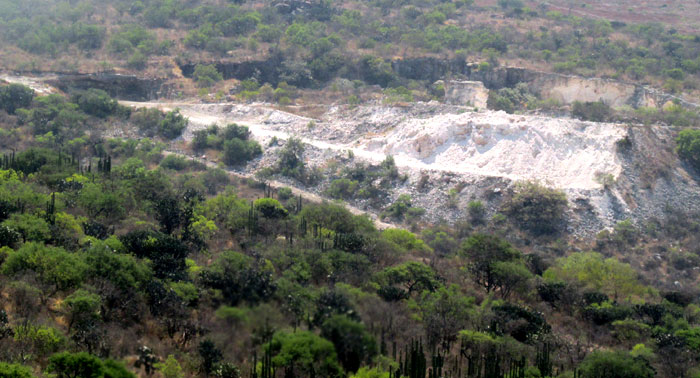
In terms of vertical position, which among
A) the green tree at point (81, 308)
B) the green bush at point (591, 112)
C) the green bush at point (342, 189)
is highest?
the green tree at point (81, 308)

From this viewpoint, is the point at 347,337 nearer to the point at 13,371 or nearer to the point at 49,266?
the point at 13,371

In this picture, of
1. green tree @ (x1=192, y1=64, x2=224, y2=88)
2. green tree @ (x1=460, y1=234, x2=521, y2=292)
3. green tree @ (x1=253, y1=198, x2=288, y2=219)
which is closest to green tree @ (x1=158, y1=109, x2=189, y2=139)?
green tree @ (x1=192, y1=64, x2=224, y2=88)

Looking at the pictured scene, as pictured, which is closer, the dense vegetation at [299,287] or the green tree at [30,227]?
→ the dense vegetation at [299,287]

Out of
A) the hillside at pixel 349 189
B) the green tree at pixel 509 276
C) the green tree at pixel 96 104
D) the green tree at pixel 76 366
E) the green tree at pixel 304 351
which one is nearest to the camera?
the green tree at pixel 76 366

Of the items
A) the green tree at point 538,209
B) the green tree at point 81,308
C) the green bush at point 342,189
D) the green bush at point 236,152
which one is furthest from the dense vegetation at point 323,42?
the green tree at point 81,308

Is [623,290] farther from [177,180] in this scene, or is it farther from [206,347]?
[177,180]

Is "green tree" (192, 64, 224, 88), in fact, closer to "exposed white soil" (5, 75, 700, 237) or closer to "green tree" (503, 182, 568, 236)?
"exposed white soil" (5, 75, 700, 237)

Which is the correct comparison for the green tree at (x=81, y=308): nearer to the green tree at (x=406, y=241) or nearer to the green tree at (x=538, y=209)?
the green tree at (x=406, y=241)
